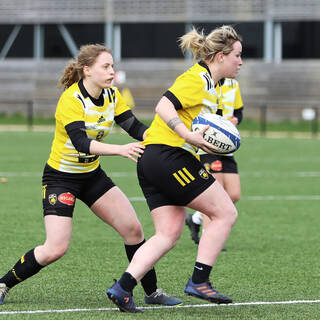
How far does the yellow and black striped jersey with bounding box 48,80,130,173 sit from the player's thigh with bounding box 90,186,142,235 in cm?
25

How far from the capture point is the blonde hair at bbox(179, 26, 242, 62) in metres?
6.35

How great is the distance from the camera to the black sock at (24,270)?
256 inches

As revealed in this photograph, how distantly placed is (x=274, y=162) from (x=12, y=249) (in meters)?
12.2

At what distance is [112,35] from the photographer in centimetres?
4022

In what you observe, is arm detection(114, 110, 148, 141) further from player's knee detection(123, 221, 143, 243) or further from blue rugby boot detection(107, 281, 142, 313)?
blue rugby boot detection(107, 281, 142, 313)

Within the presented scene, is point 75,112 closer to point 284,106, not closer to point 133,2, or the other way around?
point 284,106

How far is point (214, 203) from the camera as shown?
621cm

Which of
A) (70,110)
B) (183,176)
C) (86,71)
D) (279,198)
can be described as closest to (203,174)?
(183,176)

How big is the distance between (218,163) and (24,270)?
3441 millimetres

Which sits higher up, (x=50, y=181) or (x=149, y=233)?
(x=50, y=181)

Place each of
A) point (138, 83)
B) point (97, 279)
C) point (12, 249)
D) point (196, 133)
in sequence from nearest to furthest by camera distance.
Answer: point (196, 133)
point (97, 279)
point (12, 249)
point (138, 83)

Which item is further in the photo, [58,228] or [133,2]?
[133,2]

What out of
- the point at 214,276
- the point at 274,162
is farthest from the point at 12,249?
the point at 274,162

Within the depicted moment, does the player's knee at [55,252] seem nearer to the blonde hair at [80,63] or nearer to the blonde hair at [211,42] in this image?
the blonde hair at [80,63]
